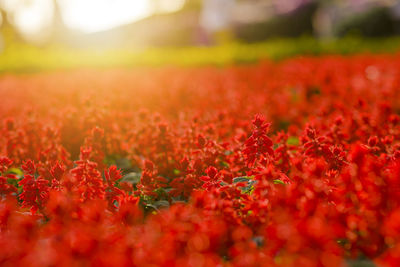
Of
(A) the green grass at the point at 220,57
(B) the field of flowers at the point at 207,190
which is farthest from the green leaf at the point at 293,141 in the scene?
(A) the green grass at the point at 220,57

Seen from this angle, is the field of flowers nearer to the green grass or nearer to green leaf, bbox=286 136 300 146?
green leaf, bbox=286 136 300 146

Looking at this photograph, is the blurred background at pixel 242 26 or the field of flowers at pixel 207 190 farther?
the blurred background at pixel 242 26

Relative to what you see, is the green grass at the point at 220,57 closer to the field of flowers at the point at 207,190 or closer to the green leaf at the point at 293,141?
the field of flowers at the point at 207,190

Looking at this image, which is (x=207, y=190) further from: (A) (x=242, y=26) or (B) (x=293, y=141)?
(A) (x=242, y=26)

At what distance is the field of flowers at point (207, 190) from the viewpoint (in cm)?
152

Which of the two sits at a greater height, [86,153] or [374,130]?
[86,153]

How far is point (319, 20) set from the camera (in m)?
34.3

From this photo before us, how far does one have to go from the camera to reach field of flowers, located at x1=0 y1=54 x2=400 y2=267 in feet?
5.00

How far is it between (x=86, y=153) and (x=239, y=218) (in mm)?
1071

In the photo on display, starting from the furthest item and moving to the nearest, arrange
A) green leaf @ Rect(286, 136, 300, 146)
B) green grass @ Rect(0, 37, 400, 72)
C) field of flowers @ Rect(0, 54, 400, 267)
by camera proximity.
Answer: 1. green grass @ Rect(0, 37, 400, 72)
2. green leaf @ Rect(286, 136, 300, 146)
3. field of flowers @ Rect(0, 54, 400, 267)

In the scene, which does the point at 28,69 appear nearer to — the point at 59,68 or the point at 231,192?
the point at 59,68

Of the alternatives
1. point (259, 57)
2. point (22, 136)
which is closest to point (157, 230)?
point (22, 136)

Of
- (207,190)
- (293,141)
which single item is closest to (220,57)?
(293,141)

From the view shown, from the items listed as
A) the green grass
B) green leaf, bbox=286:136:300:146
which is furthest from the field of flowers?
the green grass
